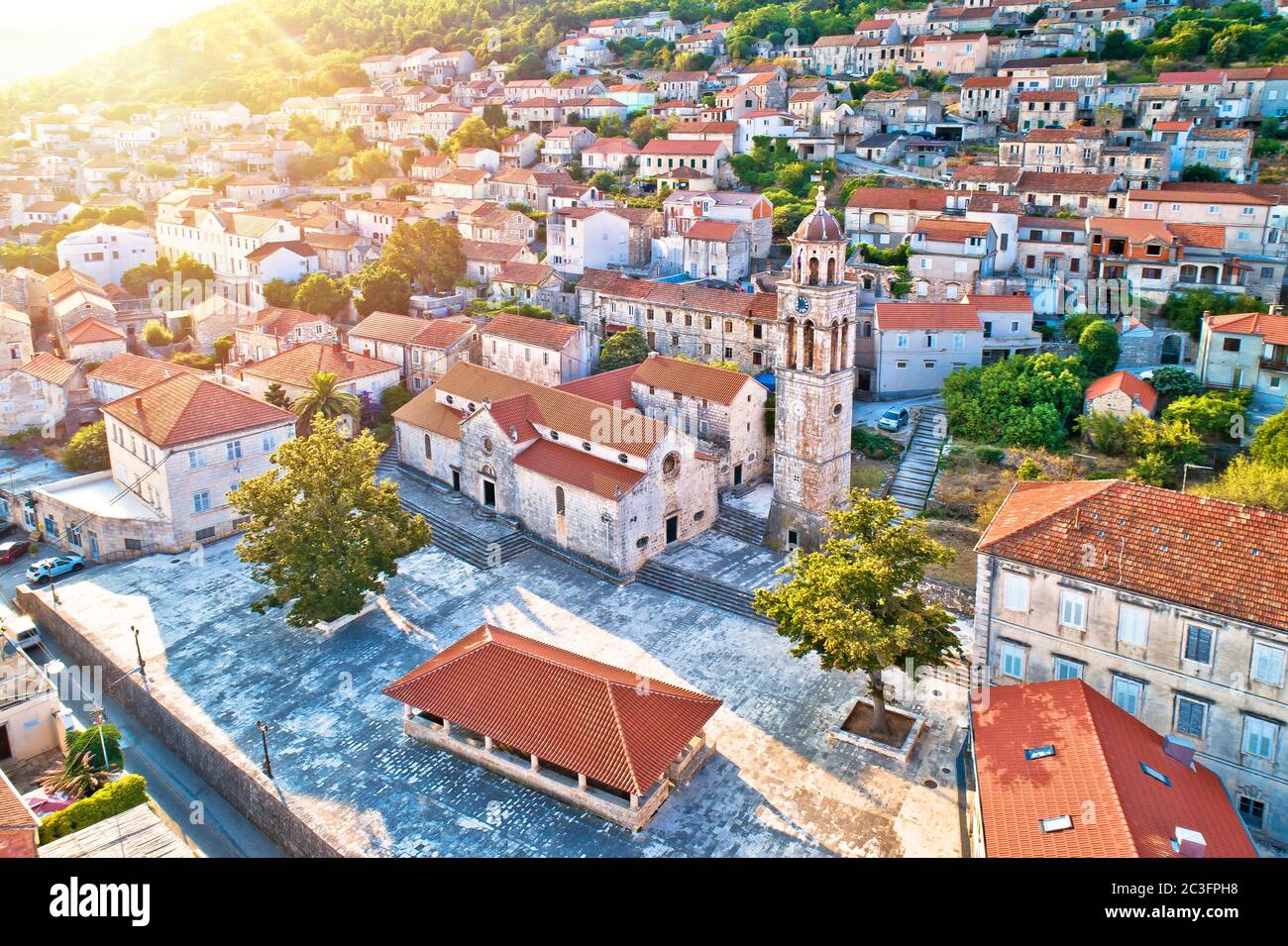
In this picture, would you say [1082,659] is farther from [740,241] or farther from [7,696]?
[740,241]

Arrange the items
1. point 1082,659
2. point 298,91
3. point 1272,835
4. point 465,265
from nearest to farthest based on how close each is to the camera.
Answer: point 1272,835
point 1082,659
point 465,265
point 298,91

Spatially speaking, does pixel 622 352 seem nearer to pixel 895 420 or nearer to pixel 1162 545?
pixel 895 420

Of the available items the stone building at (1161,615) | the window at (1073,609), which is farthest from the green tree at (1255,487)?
the window at (1073,609)

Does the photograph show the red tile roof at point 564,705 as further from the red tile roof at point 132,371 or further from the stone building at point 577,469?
the red tile roof at point 132,371

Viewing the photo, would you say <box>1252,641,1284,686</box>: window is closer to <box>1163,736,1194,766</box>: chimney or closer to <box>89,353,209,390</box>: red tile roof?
<box>1163,736,1194,766</box>: chimney

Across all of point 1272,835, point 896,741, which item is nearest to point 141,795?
point 896,741

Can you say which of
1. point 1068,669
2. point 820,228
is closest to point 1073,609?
point 1068,669

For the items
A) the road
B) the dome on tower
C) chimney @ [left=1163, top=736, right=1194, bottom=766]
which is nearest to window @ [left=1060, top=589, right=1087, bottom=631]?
chimney @ [left=1163, top=736, right=1194, bottom=766]
